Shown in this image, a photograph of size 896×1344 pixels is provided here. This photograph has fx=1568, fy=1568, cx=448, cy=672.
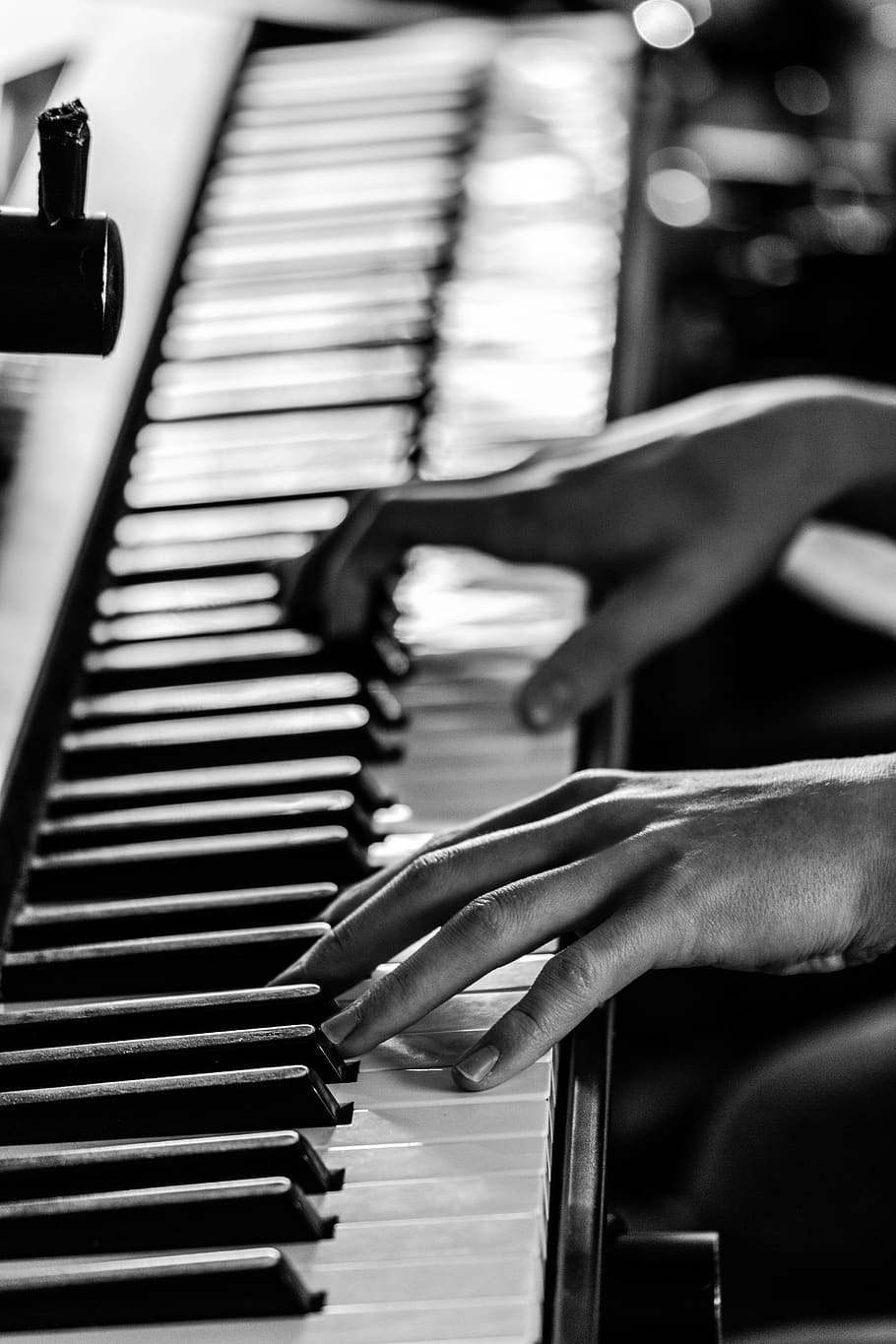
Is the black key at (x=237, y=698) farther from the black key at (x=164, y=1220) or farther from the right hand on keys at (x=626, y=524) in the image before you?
the black key at (x=164, y=1220)

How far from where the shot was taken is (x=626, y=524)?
137cm

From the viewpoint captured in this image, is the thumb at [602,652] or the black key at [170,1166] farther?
the thumb at [602,652]

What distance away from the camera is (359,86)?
1.99m

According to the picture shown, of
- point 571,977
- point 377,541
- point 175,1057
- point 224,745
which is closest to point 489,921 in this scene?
point 571,977

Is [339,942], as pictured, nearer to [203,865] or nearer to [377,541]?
[203,865]

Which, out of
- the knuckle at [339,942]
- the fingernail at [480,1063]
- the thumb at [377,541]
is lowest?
the fingernail at [480,1063]

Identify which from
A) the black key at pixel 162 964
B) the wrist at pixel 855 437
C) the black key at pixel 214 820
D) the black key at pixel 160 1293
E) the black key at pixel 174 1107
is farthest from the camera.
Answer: the wrist at pixel 855 437

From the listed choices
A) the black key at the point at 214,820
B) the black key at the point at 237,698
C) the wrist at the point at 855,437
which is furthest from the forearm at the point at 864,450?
the black key at the point at 214,820

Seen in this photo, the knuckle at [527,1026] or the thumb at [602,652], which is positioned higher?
the thumb at [602,652]

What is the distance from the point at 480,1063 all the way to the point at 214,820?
1.15ft

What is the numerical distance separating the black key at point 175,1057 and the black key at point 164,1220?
0.29 ft

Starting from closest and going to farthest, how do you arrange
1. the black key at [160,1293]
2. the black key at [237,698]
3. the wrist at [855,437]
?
1. the black key at [160,1293]
2. the black key at [237,698]
3. the wrist at [855,437]

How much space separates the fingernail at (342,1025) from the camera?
86 centimetres

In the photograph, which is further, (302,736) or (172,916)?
(302,736)
